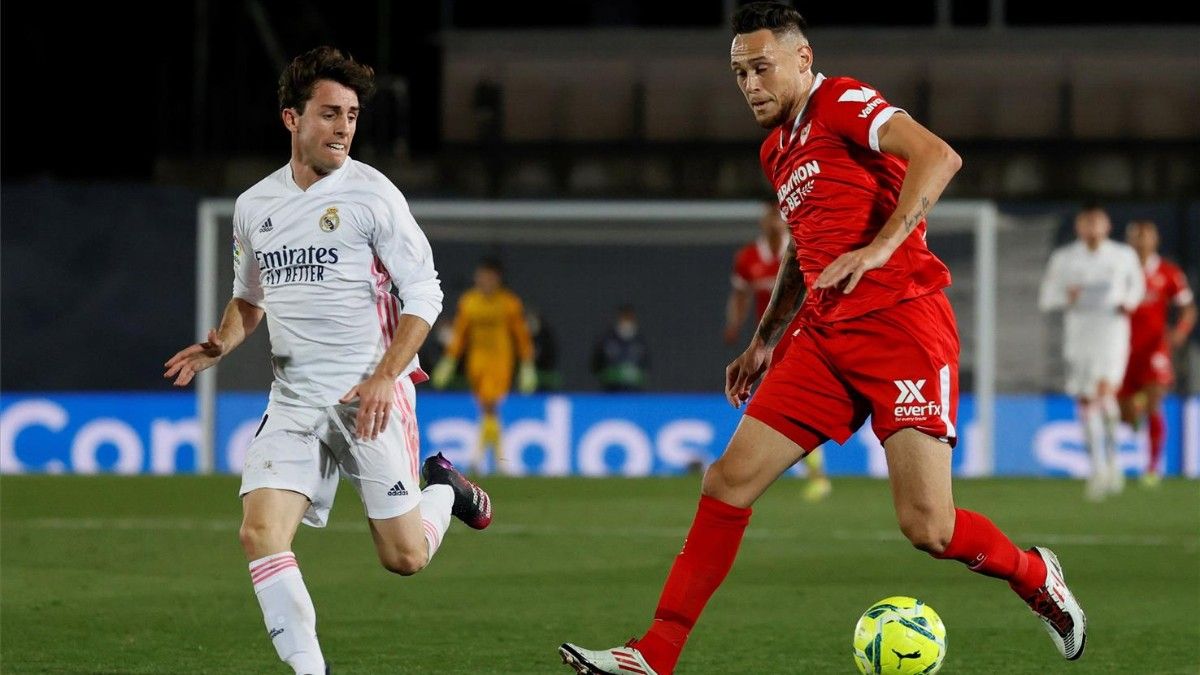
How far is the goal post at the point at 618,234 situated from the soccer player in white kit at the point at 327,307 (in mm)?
11009

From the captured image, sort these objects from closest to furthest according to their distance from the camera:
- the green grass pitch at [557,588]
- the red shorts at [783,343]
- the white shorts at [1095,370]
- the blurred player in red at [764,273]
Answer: the red shorts at [783,343]
the green grass pitch at [557,588]
the blurred player in red at [764,273]
the white shorts at [1095,370]

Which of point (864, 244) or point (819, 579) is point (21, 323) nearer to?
point (819, 579)

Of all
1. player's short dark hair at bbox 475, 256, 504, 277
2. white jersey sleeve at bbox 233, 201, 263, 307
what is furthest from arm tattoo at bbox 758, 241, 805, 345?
player's short dark hair at bbox 475, 256, 504, 277

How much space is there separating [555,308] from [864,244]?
14261 millimetres

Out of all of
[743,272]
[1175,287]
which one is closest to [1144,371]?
[1175,287]

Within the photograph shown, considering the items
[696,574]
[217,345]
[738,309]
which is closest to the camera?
[696,574]

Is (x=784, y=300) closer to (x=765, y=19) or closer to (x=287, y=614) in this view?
(x=765, y=19)

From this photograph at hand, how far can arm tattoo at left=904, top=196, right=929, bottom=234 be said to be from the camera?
5.18 metres

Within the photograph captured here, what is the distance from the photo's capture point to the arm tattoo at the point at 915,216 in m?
5.18

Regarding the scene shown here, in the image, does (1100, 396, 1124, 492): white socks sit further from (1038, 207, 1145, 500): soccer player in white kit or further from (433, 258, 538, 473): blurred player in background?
(433, 258, 538, 473): blurred player in background

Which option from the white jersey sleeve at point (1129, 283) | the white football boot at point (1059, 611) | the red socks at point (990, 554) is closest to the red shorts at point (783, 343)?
the red socks at point (990, 554)

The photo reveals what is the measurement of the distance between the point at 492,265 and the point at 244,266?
36.7 feet

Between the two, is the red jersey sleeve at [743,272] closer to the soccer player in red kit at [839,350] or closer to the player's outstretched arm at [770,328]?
the player's outstretched arm at [770,328]

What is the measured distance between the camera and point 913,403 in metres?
5.44
